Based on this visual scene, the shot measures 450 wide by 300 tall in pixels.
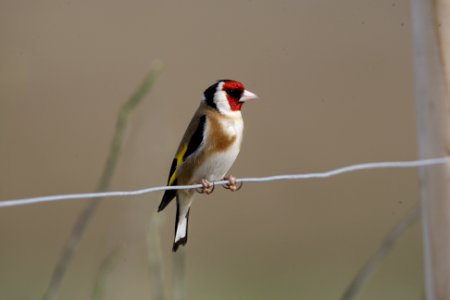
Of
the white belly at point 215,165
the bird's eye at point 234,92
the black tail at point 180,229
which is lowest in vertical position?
the black tail at point 180,229

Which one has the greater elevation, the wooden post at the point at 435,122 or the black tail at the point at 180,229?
the wooden post at the point at 435,122

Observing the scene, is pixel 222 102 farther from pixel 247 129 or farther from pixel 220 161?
pixel 247 129

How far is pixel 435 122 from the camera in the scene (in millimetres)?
2480

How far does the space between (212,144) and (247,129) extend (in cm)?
320

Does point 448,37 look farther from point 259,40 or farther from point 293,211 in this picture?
point 259,40

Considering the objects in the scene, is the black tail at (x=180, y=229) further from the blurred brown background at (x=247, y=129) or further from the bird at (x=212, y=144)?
the blurred brown background at (x=247, y=129)

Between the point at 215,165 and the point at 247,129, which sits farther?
the point at 247,129

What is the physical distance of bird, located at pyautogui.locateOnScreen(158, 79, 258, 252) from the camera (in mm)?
3270

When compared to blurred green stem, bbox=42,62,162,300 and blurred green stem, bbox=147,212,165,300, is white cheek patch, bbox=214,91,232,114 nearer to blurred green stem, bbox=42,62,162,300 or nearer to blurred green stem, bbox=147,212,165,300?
blurred green stem, bbox=147,212,165,300

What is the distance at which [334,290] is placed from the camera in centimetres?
579

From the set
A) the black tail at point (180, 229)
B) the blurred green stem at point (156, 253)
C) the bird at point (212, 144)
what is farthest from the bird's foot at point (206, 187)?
Answer: the blurred green stem at point (156, 253)

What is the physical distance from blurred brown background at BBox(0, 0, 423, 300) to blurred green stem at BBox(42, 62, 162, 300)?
2.48 m

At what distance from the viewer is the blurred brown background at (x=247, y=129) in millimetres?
5750

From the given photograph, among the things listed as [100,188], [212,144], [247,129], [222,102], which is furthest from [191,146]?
[247,129]
